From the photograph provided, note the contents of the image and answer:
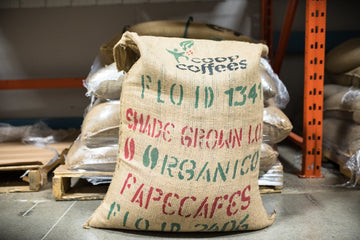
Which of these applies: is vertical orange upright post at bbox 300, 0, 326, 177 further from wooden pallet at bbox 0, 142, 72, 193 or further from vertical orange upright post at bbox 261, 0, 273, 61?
wooden pallet at bbox 0, 142, 72, 193

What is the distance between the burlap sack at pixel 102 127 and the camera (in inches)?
80.4

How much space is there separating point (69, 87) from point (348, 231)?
262 cm

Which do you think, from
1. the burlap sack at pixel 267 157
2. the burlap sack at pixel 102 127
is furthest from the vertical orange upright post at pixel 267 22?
the burlap sack at pixel 102 127

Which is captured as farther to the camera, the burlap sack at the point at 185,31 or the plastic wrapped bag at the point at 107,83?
the burlap sack at the point at 185,31

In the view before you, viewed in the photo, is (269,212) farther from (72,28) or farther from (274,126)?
(72,28)

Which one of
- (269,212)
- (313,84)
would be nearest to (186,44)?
(269,212)

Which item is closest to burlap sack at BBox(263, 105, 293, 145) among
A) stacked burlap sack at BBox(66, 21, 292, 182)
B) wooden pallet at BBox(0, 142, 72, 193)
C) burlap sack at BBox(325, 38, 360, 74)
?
stacked burlap sack at BBox(66, 21, 292, 182)

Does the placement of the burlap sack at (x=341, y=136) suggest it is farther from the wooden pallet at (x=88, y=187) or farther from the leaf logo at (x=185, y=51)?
the leaf logo at (x=185, y=51)

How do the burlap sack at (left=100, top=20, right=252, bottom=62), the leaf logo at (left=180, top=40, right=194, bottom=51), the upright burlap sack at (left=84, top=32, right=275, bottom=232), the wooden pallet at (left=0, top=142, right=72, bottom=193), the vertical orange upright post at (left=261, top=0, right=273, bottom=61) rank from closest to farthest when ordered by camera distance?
the upright burlap sack at (left=84, top=32, right=275, bottom=232), the leaf logo at (left=180, top=40, right=194, bottom=51), the wooden pallet at (left=0, top=142, right=72, bottom=193), the burlap sack at (left=100, top=20, right=252, bottom=62), the vertical orange upright post at (left=261, top=0, right=273, bottom=61)

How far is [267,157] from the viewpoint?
2051mm

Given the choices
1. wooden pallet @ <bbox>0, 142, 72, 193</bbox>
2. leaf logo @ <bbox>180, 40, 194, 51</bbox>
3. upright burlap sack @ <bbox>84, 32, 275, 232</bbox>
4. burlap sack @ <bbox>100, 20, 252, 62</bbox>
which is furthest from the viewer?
burlap sack @ <bbox>100, 20, 252, 62</bbox>

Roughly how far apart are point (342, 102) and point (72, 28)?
2.40 metres

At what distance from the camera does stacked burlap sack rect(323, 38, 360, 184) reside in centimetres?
233

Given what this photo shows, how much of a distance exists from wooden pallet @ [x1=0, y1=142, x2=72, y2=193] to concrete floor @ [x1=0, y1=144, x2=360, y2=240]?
6 cm
